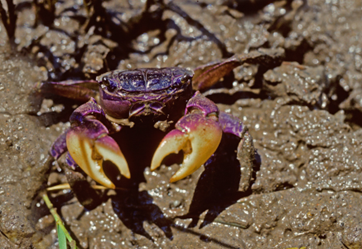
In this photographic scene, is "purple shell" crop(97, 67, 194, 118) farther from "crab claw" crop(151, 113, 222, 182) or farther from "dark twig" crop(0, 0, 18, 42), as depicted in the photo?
"dark twig" crop(0, 0, 18, 42)

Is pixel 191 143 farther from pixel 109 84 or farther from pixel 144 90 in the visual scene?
pixel 109 84

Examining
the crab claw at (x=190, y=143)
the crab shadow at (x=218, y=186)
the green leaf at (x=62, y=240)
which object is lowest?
the green leaf at (x=62, y=240)

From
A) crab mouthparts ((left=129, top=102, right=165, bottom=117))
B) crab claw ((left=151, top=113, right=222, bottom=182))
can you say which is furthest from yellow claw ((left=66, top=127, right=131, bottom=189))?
crab mouthparts ((left=129, top=102, right=165, bottom=117))

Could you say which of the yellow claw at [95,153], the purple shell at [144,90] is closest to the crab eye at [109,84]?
the purple shell at [144,90]

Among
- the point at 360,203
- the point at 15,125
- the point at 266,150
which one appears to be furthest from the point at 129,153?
the point at 360,203

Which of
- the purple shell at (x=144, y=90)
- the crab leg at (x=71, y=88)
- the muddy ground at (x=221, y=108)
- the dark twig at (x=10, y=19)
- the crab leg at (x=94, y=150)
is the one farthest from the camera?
the dark twig at (x=10, y=19)

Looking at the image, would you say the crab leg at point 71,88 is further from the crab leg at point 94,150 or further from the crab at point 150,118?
the crab leg at point 94,150

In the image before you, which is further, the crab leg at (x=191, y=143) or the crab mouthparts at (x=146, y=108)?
the crab mouthparts at (x=146, y=108)
